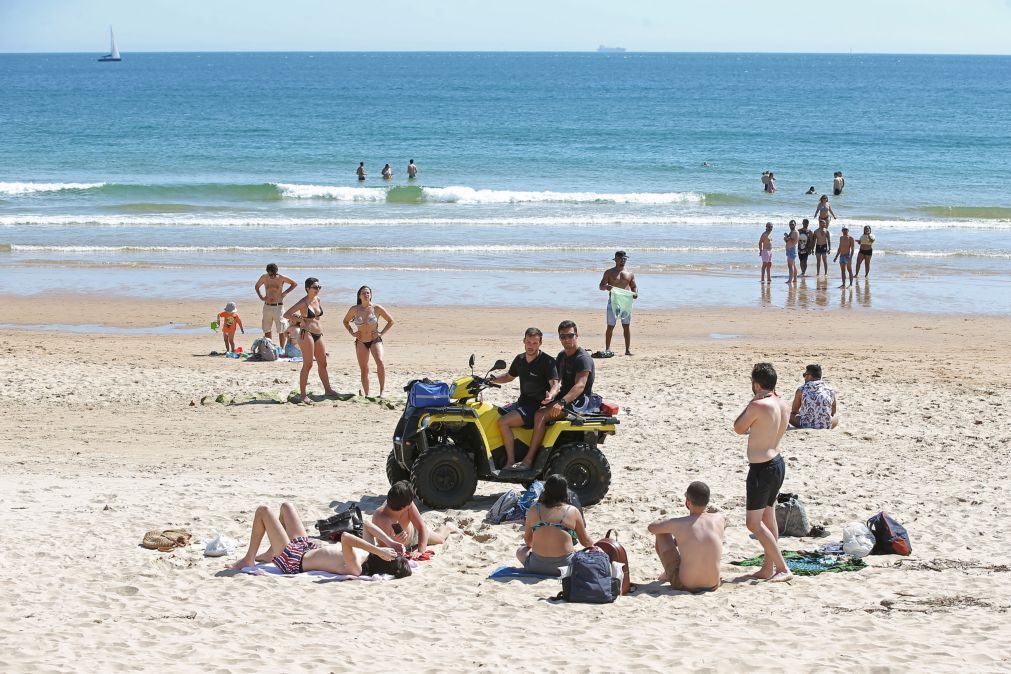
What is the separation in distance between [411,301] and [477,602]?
42.9ft

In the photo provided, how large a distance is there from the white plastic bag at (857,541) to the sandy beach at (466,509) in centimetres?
14

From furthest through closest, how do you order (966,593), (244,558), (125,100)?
(125,100)
(244,558)
(966,593)

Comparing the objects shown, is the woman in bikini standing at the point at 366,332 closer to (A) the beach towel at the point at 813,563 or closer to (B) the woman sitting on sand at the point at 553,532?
(B) the woman sitting on sand at the point at 553,532

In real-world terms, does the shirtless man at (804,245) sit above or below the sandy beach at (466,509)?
above

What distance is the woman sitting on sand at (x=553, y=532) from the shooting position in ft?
25.0

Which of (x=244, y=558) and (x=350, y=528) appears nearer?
(x=244, y=558)

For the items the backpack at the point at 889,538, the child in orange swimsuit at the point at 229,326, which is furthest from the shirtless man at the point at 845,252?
the backpack at the point at 889,538

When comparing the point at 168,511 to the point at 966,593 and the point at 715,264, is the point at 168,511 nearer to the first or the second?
the point at 966,593

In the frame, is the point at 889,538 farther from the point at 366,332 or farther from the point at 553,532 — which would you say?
the point at 366,332

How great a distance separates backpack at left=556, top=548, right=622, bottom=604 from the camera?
7145 mm

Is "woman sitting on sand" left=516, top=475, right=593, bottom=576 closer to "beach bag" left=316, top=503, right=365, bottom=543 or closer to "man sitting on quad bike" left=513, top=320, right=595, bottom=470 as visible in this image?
"man sitting on quad bike" left=513, top=320, right=595, bottom=470

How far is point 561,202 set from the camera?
35.8 metres

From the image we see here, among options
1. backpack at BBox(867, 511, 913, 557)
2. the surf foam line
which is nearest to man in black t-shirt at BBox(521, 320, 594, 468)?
backpack at BBox(867, 511, 913, 557)

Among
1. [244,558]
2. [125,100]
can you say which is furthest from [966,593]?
[125,100]
